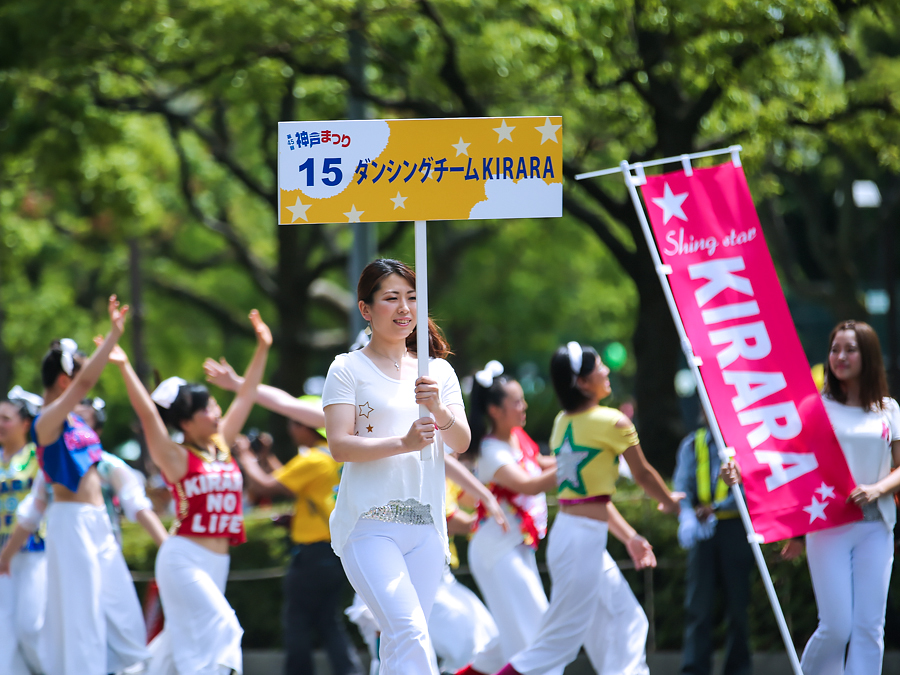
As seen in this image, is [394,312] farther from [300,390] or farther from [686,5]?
[300,390]

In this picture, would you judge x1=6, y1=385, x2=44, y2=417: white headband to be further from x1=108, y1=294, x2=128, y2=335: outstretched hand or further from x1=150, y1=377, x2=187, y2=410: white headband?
x1=108, y1=294, x2=128, y2=335: outstretched hand

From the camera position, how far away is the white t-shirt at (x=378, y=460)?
443cm

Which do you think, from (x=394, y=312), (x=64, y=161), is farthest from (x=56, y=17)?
(x=394, y=312)

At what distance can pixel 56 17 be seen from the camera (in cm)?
1028

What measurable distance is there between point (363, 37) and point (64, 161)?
3.65 meters

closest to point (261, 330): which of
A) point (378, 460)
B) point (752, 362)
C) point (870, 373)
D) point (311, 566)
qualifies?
point (311, 566)

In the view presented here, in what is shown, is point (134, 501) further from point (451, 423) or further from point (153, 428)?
point (451, 423)

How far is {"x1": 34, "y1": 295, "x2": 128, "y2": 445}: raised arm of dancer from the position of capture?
19.8 feet

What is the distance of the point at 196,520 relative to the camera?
625cm

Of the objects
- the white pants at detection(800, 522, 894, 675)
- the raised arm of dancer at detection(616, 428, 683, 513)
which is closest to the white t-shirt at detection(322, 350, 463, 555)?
the raised arm of dancer at detection(616, 428, 683, 513)

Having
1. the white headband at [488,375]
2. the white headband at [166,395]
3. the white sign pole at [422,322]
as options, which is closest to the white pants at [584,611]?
the white headband at [488,375]

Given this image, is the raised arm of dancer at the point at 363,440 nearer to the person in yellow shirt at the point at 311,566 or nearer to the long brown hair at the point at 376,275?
the long brown hair at the point at 376,275

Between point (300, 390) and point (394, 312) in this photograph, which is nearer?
point (394, 312)

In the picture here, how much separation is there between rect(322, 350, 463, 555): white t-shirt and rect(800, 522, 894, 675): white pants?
2.04 metres
